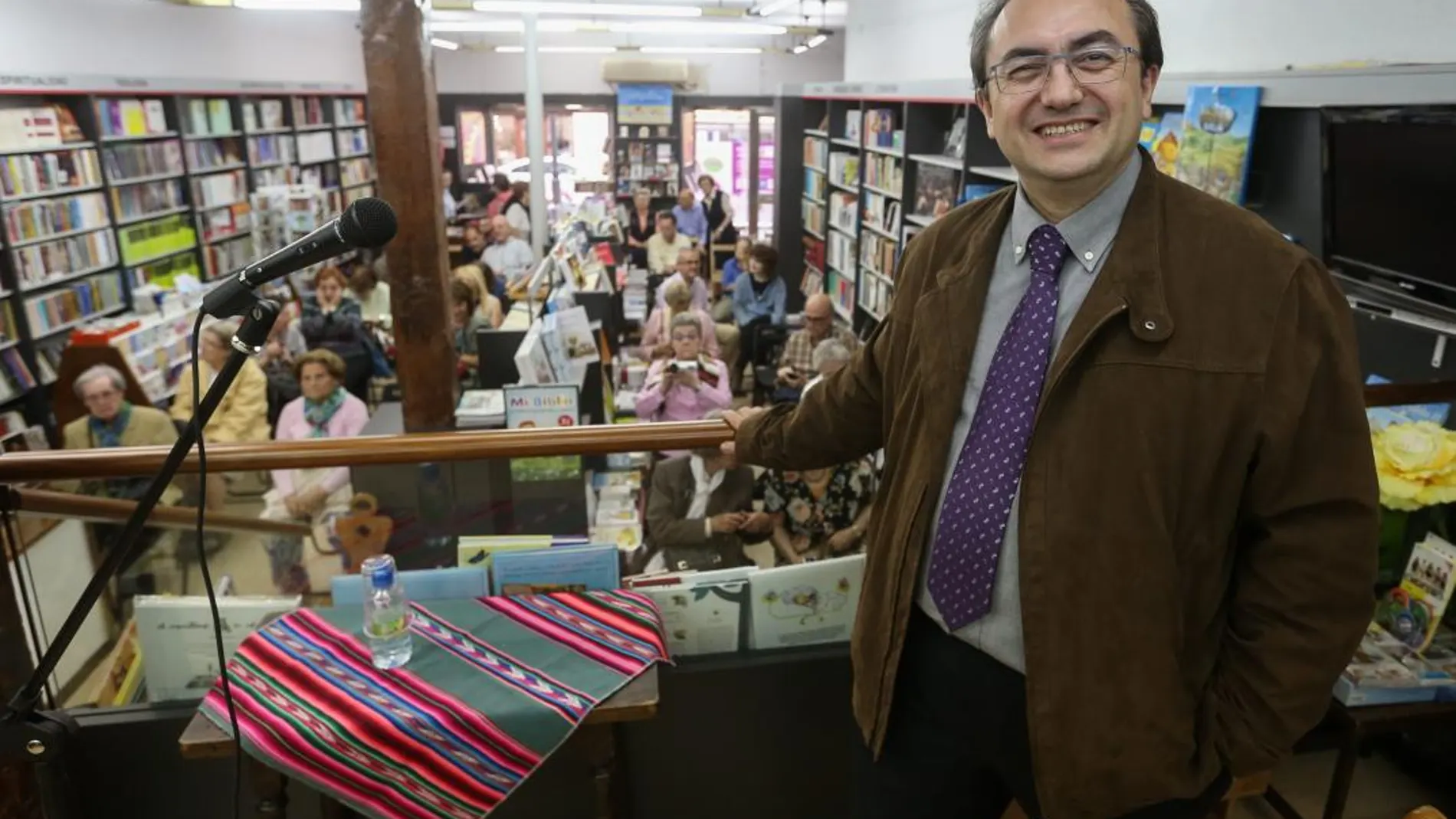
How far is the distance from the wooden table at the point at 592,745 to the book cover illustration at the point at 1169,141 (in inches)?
115

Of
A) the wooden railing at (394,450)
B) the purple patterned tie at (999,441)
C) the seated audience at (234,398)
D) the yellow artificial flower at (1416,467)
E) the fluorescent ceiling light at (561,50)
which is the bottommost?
the seated audience at (234,398)

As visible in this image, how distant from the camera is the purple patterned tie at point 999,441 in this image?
3.67ft

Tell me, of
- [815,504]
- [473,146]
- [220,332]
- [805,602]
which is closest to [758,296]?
[220,332]

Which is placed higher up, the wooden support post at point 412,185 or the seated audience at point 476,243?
the wooden support post at point 412,185

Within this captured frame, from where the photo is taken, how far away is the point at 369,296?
645 centimetres

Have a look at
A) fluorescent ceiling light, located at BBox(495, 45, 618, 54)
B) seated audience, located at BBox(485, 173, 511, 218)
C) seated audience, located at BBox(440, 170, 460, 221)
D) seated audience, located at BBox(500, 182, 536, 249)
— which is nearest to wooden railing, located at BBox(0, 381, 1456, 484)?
seated audience, located at BBox(500, 182, 536, 249)

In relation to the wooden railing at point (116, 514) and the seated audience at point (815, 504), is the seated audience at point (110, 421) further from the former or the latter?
the seated audience at point (815, 504)

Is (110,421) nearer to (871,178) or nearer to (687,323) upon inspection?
(687,323)

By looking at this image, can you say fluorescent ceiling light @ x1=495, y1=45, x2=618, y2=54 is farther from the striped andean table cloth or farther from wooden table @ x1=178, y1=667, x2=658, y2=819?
wooden table @ x1=178, y1=667, x2=658, y2=819

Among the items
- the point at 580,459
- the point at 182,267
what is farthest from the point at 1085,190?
the point at 182,267

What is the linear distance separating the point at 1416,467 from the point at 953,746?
61.3 inches

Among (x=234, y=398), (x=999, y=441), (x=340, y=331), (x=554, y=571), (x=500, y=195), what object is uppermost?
(x=999, y=441)

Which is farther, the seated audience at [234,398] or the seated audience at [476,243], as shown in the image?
the seated audience at [476,243]

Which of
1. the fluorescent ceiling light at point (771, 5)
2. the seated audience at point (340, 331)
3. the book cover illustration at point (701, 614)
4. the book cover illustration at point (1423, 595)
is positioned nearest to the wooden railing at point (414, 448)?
the book cover illustration at point (701, 614)
